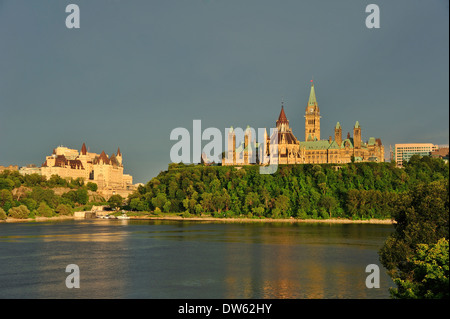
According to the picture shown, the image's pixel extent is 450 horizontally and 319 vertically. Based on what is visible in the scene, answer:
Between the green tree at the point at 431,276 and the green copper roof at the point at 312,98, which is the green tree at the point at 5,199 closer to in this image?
the green copper roof at the point at 312,98

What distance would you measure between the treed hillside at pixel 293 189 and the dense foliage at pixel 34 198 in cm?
2594

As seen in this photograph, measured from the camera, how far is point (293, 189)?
444ft

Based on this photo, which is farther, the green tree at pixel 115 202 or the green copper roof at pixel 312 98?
the green copper roof at pixel 312 98

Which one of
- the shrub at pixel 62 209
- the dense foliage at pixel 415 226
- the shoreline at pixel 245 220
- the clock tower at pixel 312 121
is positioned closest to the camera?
the dense foliage at pixel 415 226

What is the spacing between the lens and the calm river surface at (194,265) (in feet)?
135

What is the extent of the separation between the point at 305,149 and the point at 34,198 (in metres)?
91.5

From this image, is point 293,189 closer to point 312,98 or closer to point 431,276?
point 312,98

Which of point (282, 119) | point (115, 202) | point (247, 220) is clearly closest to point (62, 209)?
point (115, 202)

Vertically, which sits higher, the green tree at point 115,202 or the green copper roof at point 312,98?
the green copper roof at point 312,98

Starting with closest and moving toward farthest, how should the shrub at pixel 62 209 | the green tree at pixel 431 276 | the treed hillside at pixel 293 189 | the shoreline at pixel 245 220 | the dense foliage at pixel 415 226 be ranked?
1. the green tree at pixel 431 276
2. the dense foliage at pixel 415 226
3. the shoreline at pixel 245 220
4. the treed hillside at pixel 293 189
5. the shrub at pixel 62 209

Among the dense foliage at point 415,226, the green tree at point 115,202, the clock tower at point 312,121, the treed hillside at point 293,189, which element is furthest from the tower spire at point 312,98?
the dense foliage at point 415,226

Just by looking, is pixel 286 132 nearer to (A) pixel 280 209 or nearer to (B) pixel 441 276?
(A) pixel 280 209

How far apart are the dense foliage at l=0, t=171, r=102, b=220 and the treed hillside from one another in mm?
25943
